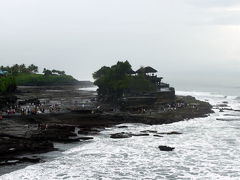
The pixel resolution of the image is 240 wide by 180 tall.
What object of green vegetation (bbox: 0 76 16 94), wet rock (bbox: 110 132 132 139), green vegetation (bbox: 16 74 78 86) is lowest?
wet rock (bbox: 110 132 132 139)

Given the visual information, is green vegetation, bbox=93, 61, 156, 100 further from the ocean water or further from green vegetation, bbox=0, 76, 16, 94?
the ocean water

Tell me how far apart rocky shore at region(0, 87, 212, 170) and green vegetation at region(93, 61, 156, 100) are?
12608 millimetres

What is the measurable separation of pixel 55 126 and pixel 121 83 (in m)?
36.2

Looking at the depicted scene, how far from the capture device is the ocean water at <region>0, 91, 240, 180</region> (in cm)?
3066

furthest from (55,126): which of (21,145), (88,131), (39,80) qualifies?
(39,80)

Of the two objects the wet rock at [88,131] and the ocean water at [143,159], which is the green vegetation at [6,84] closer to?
the wet rock at [88,131]

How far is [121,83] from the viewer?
8481 centimetres

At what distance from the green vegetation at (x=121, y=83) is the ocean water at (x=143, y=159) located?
110ft

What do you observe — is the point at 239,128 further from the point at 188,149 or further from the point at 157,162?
the point at 157,162

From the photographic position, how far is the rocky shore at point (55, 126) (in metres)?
36.9

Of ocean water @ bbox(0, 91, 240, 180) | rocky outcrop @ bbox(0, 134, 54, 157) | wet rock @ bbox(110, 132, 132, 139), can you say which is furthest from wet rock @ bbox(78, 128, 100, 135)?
rocky outcrop @ bbox(0, 134, 54, 157)

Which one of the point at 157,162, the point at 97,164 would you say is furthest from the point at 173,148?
the point at 97,164

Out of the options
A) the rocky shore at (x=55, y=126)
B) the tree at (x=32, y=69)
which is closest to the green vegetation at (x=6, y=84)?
the rocky shore at (x=55, y=126)

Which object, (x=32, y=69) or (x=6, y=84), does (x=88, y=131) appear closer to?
(x=6, y=84)
